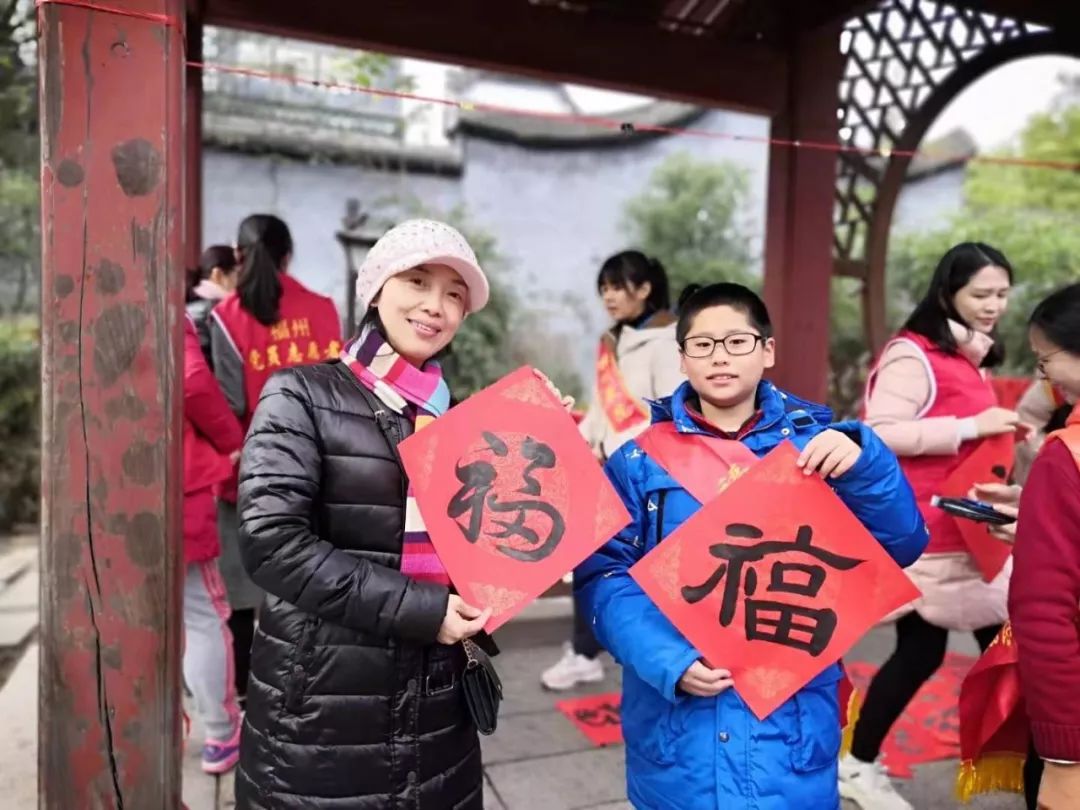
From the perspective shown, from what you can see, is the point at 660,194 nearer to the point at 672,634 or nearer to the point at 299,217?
the point at 299,217

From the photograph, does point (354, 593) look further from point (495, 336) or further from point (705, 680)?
point (495, 336)

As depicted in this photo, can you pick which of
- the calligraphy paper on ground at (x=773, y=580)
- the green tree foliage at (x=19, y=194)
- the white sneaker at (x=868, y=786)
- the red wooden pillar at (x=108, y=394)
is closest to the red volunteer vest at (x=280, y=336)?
the red wooden pillar at (x=108, y=394)

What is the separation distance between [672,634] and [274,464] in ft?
2.74

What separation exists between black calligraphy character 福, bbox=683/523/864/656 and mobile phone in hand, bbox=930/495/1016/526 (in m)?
0.69

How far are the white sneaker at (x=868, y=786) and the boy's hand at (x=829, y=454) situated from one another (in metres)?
1.66

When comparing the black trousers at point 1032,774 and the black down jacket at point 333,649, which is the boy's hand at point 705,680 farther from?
the black trousers at point 1032,774

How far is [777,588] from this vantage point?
1590 mm

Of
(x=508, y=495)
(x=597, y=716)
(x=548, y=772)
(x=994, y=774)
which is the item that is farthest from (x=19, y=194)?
(x=994, y=774)

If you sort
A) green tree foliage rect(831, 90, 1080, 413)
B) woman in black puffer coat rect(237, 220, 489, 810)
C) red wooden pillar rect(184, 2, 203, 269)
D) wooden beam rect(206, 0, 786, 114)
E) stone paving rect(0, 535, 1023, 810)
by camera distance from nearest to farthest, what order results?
woman in black puffer coat rect(237, 220, 489, 810) → stone paving rect(0, 535, 1023, 810) → wooden beam rect(206, 0, 786, 114) → red wooden pillar rect(184, 2, 203, 269) → green tree foliage rect(831, 90, 1080, 413)

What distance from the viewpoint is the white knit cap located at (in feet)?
5.24

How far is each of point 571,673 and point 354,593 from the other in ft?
8.43

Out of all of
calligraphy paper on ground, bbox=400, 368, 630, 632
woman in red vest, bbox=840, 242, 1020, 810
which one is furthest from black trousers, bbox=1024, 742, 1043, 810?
calligraphy paper on ground, bbox=400, 368, 630, 632

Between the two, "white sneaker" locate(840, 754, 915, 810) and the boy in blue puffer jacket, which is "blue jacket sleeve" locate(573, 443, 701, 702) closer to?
the boy in blue puffer jacket

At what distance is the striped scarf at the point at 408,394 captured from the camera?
1.57 metres
